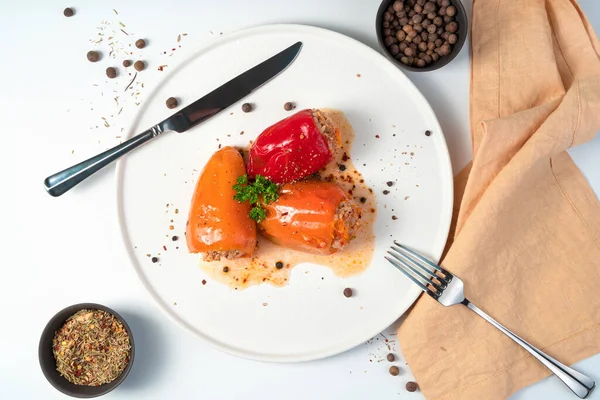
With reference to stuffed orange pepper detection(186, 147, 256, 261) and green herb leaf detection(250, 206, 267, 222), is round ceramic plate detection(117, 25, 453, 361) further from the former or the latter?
green herb leaf detection(250, 206, 267, 222)

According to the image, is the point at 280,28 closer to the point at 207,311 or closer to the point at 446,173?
the point at 446,173

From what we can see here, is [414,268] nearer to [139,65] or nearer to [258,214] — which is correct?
[258,214]

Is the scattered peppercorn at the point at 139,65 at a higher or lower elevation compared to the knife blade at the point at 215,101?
higher

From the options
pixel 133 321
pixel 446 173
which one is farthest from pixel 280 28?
pixel 133 321

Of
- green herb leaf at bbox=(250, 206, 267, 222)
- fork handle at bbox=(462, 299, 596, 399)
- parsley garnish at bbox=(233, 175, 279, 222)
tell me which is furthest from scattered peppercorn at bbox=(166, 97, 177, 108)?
fork handle at bbox=(462, 299, 596, 399)

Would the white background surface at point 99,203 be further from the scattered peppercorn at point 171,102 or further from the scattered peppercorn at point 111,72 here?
the scattered peppercorn at point 171,102

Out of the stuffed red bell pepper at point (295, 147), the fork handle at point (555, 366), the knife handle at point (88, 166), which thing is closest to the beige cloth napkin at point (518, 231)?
the fork handle at point (555, 366)
